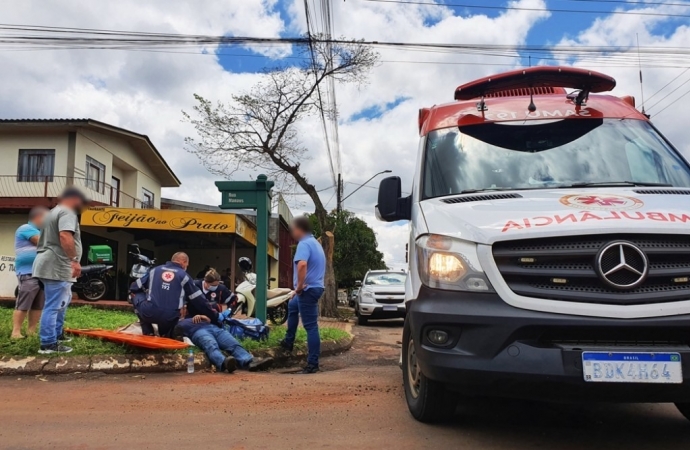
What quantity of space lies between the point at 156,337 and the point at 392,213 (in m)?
3.34

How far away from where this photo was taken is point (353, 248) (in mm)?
42656

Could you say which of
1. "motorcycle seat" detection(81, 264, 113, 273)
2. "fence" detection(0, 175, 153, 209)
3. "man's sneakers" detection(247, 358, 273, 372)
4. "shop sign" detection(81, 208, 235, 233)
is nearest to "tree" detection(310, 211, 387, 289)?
"fence" detection(0, 175, 153, 209)

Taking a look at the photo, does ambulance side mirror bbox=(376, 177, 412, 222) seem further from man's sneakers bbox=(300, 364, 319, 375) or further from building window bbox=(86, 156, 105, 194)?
building window bbox=(86, 156, 105, 194)

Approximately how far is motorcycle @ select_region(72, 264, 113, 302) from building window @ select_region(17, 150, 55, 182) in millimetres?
7193

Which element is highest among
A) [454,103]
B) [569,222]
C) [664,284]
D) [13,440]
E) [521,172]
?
[454,103]

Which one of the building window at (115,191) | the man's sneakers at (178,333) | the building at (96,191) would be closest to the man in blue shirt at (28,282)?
the man's sneakers at (178,333)

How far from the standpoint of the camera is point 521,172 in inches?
161

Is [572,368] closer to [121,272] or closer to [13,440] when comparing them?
[13,440]

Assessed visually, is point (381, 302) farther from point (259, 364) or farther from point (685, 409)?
point (685, 409)

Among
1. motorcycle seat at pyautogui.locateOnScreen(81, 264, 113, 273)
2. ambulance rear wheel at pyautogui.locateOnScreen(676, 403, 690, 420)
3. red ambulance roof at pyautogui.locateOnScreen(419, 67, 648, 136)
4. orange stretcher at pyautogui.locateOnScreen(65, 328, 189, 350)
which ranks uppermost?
red ambulance roof at pyautogui.locateOnScreen(419, 67, 648, 136)

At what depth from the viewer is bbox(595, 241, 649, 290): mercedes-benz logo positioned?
2.89 meters

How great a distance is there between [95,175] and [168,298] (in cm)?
1718

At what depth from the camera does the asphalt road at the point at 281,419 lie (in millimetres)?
3465

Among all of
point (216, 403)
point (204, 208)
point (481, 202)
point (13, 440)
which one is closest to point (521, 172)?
point (481, 202)
